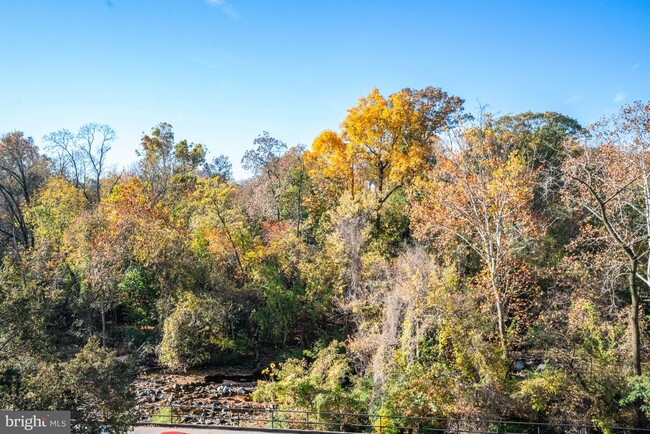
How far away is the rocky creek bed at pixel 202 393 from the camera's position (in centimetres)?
1906

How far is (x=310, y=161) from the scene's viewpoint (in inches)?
1344

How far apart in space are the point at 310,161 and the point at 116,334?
17497 millimetres

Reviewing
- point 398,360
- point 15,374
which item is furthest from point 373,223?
point 15,374

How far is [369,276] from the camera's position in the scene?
24469 millimetres

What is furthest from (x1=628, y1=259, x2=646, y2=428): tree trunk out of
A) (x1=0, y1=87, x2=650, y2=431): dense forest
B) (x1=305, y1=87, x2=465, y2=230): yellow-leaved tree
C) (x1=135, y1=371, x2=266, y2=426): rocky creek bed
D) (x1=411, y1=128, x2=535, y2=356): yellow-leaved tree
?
(x1=305, y1=87, x2=465, y2=230): yellow-leaved tree

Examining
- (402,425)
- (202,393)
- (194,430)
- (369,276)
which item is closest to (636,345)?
(402,425)

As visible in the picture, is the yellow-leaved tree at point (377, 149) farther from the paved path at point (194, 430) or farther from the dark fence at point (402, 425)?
the paved path at point (194, 430)

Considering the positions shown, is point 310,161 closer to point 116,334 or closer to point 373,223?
point 373,223

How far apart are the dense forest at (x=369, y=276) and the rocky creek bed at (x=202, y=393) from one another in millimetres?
1145

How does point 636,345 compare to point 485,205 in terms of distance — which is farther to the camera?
point 485,205

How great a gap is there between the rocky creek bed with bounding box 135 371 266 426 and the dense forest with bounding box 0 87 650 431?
114 centimetres

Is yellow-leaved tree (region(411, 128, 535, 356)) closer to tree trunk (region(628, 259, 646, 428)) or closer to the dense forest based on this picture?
the dense forest

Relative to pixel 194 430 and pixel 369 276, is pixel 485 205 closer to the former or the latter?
pixel 369 276

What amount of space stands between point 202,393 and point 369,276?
10.2 metres
